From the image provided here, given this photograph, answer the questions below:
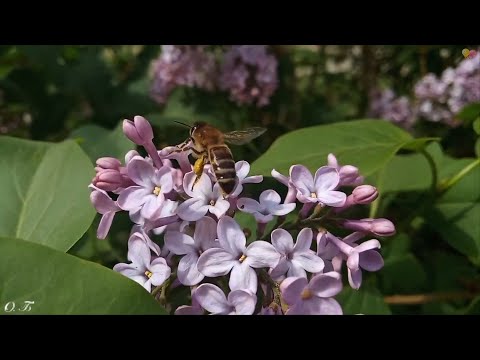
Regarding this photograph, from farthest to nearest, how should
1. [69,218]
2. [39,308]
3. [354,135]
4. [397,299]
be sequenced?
[397,299] → [354,135] → [69,218] → [39,308]

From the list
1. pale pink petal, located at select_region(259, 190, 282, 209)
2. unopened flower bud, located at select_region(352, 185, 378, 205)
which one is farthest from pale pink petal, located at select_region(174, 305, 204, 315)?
unopened flower bud, located at select_region(352, 185, 378, 205)

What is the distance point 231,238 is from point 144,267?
17 cm

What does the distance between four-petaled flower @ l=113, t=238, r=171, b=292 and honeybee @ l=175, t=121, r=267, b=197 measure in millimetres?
146

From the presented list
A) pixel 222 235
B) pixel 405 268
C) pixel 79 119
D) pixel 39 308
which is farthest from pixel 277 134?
pixel 39 308

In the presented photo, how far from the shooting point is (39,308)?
0.88 metres

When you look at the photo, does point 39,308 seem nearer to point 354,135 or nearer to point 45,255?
point 45,255

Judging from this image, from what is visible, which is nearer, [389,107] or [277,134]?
[277,134]

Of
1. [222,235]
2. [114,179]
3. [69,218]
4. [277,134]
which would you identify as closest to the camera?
[222,235]

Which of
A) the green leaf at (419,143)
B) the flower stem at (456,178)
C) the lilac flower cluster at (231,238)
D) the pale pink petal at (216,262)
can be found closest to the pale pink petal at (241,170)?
the lilac flower cluster at (231,238)

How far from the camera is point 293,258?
986 millimetres

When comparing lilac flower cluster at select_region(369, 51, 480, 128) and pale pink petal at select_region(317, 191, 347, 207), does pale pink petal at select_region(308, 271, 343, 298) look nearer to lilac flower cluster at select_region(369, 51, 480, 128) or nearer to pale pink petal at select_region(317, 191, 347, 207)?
pale pink petal at select_region(317, 191, 347, 207)

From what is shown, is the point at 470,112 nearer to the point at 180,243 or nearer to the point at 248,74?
the point at 248,74

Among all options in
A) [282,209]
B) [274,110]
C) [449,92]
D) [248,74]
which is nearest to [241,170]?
[282,209]

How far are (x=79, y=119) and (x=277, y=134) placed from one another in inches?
40.6
